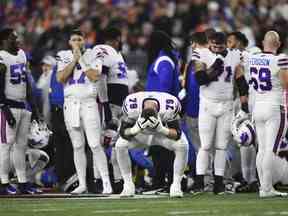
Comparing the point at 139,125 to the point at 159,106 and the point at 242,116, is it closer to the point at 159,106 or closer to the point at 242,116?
the point at 159,106

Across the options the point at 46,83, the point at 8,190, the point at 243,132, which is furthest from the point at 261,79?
the point at 46,83

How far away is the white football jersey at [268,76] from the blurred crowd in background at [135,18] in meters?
8.27

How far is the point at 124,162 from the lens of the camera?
16.1 metres

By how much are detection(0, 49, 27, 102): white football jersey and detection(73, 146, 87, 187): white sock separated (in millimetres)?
884

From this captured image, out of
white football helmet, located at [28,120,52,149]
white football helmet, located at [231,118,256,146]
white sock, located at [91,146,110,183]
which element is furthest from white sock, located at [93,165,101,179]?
white football helmet, located at [231,118,256,146]

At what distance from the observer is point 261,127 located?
1583 cm

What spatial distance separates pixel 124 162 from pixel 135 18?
38.9ft

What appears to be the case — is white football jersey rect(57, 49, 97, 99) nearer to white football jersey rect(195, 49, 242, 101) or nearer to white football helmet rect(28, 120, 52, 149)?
white football helmet rect(28, 120, 52, 149)

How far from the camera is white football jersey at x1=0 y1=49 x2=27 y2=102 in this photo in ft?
54.5

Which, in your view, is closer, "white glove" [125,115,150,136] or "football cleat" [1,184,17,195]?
"white glove" [125,115,150,136]

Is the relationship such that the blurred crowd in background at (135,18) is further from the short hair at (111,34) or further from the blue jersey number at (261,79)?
the blue jersey number at (261,79)

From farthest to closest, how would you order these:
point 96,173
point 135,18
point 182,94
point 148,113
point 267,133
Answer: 1. point 135,18
2. point 182,94
3. point 96,173
4. point 148,113
5. point 267,133

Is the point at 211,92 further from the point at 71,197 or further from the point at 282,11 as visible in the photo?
the point at 282,11

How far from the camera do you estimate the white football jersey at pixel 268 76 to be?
51.5 feet
